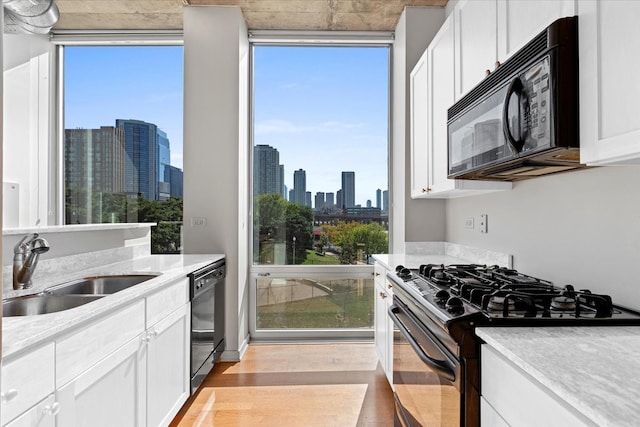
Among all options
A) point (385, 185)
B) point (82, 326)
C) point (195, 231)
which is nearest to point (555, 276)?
point (82, 326)

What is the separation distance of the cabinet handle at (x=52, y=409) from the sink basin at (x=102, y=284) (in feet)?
2.74

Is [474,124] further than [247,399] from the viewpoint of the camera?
No

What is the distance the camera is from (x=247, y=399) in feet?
8.43

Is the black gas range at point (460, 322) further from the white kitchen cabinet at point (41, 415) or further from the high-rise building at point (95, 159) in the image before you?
the high-rise building at point (95, 159)

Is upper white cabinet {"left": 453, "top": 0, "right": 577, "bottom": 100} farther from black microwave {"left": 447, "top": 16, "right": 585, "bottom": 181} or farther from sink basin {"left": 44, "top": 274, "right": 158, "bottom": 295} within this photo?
sink basin {"left": 44, "top": 274, "right": 158, "bottom": 295}

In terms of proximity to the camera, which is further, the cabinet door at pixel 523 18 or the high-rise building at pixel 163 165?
the high-rise building at pixel 163 165

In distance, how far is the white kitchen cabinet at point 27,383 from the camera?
97 cm

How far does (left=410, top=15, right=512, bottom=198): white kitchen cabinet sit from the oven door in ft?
2.76

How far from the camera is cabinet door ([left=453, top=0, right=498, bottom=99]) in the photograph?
1746 millimetres

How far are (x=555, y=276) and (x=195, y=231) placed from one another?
2591 millimetres

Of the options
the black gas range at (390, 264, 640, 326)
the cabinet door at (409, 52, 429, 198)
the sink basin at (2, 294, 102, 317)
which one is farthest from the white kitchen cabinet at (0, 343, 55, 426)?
the cabinet door at (409, 52, 429, 198)

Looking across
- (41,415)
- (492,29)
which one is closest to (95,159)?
(41,415)

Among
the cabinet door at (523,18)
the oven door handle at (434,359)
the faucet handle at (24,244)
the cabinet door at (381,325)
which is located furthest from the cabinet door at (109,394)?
the cabinet door at (523,18)

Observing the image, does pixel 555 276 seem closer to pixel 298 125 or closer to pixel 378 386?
pixel 378 386
